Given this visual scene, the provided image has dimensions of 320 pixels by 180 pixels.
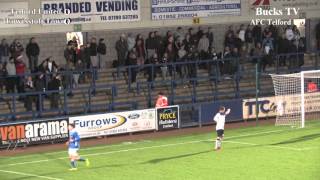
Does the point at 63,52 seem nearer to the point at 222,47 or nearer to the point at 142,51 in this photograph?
the point at 142,51

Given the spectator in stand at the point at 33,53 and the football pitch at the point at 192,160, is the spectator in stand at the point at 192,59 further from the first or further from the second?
the spectator in stand at the point at 33,53

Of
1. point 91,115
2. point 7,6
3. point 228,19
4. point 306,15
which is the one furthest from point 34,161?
point 306,15

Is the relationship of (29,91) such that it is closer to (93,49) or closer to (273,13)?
(93,49)

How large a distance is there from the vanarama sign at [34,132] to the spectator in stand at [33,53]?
5104 mm

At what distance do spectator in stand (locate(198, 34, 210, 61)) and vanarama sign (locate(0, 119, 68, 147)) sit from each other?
1141 centimetres

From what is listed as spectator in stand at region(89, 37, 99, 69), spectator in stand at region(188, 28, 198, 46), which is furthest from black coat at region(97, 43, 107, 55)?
spectator in stand at region(188, 28, 198, 46)

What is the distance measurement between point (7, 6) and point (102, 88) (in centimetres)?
661

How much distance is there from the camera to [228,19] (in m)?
37.8

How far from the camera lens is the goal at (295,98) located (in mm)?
36125

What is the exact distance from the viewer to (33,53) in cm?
3506

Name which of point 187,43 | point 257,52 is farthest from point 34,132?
point 257,52

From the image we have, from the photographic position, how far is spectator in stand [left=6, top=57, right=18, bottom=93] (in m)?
32.9

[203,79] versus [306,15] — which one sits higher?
[306,15]

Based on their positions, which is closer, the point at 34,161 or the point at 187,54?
the point at 34,161
